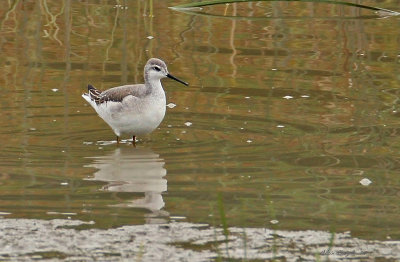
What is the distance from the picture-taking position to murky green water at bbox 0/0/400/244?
29.6 ft

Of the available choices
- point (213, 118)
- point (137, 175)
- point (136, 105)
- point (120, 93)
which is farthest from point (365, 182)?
point (120, 93)

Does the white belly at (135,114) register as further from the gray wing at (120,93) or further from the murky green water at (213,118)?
the murky green water at (213,118)

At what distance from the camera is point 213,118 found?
12.2 metres

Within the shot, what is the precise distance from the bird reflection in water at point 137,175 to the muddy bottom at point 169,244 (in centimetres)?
49

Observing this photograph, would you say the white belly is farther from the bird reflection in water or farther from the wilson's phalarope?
the bird reflection in water

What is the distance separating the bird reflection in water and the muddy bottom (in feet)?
1.60

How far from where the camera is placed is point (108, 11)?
17094 millimetres

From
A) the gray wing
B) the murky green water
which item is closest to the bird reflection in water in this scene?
the murky green water

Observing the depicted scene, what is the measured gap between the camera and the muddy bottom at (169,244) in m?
7.57

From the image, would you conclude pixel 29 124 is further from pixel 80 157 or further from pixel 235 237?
pixel 235 237

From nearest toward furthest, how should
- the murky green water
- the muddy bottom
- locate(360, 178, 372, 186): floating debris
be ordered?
the muddy bottom < the murky green water < locate(360, 178, 372, 186): floating debris

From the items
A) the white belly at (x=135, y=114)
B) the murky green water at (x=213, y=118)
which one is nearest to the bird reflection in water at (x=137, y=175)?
the murky green water at (x=213, y=118)

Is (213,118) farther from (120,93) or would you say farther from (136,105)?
(120,93)

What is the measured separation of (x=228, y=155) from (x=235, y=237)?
2.69 m
